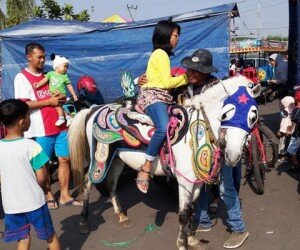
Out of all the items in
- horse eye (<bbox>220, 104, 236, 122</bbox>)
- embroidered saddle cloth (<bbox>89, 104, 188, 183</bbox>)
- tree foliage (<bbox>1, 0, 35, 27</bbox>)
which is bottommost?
embroidered saddle cloth (<bbox>89, 104, 188, 183</bbox>)

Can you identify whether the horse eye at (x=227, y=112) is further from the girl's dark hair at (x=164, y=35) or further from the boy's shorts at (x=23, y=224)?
the boy's shorts at (x=23, y=224)

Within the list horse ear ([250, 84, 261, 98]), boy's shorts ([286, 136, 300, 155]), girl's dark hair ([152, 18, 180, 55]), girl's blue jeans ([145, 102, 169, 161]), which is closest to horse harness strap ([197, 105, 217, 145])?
girl's blue jeans ([145, 102, 169, 161])

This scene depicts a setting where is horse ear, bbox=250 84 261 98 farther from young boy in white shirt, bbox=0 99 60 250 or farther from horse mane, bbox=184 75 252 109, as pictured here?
young boy in white shirt, bbox=0 99 60 250

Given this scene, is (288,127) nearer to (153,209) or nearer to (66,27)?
(153,209)

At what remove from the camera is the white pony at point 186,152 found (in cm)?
272

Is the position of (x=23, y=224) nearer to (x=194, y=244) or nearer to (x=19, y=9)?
(x=194, y=244)

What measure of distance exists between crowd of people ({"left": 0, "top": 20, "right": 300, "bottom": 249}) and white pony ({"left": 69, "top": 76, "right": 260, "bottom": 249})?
194mm

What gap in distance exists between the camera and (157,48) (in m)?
3.30

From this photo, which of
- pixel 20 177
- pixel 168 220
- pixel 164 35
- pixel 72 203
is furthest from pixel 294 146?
pixel 20 177

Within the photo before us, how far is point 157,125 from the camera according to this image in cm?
321

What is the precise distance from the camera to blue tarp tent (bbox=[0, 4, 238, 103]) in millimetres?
5758

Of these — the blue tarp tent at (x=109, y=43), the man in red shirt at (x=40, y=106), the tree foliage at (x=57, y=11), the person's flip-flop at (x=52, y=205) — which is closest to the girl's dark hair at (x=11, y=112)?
the man in red shirt at (x=40, y=106)

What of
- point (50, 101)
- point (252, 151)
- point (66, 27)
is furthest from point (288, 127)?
point (66, 27)

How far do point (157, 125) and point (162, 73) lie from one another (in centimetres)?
46
